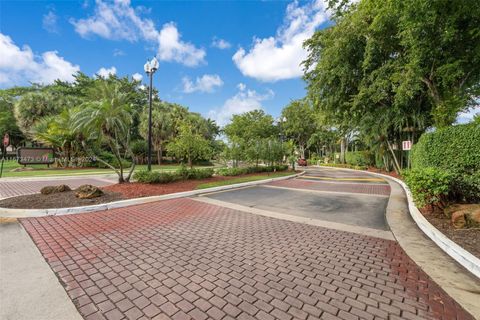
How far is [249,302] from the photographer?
7.34ft

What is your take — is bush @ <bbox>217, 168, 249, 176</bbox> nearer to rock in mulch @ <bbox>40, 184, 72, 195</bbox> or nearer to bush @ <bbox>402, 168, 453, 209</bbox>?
rock in mulch @ <bbox>40, 184, 72, 195</bbox>

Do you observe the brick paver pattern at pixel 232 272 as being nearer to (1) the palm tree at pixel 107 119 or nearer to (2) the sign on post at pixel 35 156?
(1) the palm tree at pixel 107 119

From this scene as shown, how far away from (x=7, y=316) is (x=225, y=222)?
11.8ft

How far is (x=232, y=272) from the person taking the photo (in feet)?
9.33

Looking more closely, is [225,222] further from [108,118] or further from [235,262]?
[108,118]

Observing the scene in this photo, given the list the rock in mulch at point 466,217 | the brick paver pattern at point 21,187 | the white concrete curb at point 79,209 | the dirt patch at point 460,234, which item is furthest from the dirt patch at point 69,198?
the rock in mulch at point 466,217

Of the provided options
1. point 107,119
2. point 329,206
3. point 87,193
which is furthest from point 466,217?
point 107,119

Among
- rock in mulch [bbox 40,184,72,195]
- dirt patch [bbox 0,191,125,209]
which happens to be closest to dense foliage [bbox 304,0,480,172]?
dirt patch [bbox 0,191,125,209]

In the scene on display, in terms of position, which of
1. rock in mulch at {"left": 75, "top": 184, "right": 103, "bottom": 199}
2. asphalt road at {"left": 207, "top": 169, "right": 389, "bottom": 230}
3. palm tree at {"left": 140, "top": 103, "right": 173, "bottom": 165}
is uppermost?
palm tree at {"left": 140, "top": 103, "right": 173, "bottom": 165}

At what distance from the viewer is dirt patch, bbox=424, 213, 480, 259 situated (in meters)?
3.42

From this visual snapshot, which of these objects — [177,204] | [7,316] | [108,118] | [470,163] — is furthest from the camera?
[108,118]

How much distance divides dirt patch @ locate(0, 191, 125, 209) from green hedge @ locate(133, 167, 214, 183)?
89.9 inches

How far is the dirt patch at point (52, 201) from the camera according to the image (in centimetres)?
572

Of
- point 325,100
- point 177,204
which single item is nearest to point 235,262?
point 177,204
